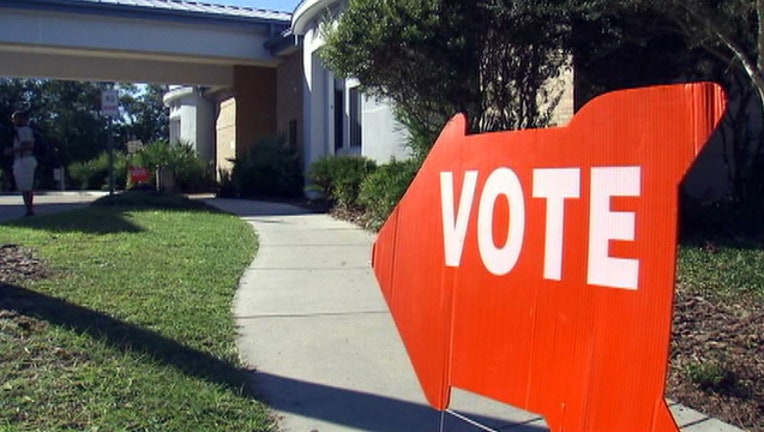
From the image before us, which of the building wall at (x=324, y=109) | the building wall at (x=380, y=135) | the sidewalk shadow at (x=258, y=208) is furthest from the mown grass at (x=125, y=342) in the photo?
the building wall at (x=324, y=109)

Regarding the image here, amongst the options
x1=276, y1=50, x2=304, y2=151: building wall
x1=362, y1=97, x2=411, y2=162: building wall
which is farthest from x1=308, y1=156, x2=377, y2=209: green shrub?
x1=276, y1=50, x2=304, y2=151: building wall

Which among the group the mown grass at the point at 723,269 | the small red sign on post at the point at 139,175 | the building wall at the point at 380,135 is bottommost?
the mown grass at the point at 723,269

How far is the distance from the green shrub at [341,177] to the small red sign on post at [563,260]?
32.5 ft

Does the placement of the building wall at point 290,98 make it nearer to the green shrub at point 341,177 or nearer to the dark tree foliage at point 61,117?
the green shrub at point 341,177

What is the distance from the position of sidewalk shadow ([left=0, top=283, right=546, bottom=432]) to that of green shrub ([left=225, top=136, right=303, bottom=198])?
44.3 ft

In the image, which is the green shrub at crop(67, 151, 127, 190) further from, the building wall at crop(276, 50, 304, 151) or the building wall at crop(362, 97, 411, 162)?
the building wall at crop(362, 97, 411, 162)

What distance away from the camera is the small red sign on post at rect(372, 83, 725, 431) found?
252cm

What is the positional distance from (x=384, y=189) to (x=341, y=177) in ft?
Answer: 10.2

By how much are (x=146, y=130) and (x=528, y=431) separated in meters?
63.2

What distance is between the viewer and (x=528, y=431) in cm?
428

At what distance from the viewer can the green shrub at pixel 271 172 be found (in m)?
19.5

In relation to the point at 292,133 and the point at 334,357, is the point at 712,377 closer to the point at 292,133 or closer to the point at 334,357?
the point at 334,357

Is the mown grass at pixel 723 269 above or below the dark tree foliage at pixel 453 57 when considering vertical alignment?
below

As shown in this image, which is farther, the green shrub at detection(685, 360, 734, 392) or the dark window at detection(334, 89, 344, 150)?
the dark window at detection(334, 89, 344, 150)
